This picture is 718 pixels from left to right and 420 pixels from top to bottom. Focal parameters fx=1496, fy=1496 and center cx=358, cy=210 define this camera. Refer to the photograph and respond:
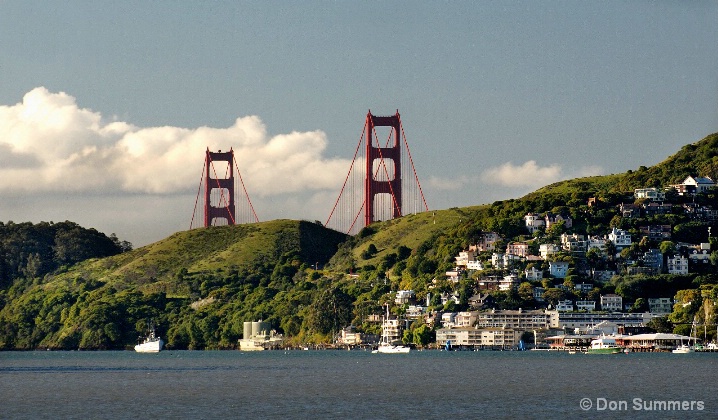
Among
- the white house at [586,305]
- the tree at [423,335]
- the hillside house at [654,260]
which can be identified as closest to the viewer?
the white house at [586,305]

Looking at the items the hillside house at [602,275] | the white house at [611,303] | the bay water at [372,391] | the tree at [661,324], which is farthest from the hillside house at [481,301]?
the bay water at [372,391]

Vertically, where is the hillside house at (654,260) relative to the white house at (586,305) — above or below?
above

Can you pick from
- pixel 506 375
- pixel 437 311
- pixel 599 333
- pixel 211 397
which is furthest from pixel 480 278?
pixel 211 397

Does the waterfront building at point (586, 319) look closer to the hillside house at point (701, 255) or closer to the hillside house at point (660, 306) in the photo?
the hillside house at point (660, 306)

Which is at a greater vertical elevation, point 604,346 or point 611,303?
point 611,303

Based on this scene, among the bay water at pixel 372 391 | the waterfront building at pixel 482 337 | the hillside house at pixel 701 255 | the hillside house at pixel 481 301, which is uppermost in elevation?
the hillside house at pixel 701 255

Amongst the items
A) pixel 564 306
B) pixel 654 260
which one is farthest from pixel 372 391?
pixel 654 260

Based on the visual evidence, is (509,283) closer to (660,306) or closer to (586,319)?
(586,319)
